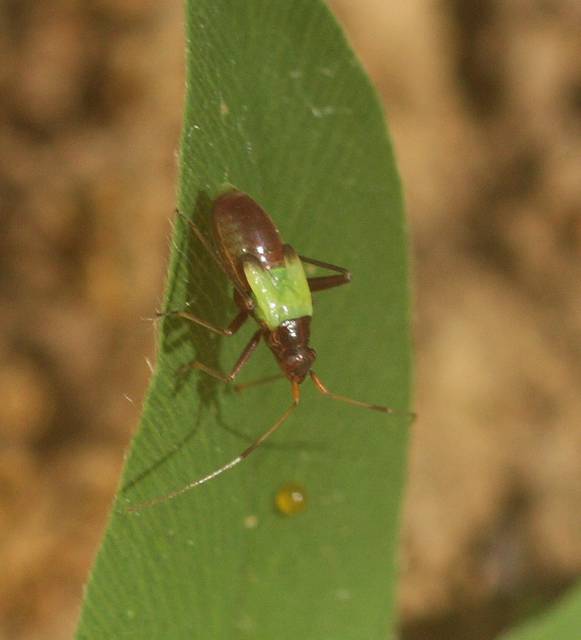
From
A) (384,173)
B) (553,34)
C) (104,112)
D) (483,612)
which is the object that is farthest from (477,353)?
(384,173)

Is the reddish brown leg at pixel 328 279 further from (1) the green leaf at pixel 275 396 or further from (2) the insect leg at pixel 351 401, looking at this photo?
(2) the insect leg at pixel 351 401

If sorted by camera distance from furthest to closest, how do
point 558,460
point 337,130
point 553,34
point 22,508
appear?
point 553,34 < point 558,460 < point 22,508 < point 337,130

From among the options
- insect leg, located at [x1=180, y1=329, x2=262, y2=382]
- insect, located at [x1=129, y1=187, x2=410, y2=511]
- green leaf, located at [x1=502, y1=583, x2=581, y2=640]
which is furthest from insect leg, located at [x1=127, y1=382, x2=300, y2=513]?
green leaf, located at [x1=502, y1=583, x2=581, y2=640]

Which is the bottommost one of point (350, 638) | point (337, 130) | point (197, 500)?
point (350, 638)

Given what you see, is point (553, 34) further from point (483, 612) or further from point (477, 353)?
point (483, 612)

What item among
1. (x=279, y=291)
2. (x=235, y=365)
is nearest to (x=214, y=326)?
(x=235, y=365)

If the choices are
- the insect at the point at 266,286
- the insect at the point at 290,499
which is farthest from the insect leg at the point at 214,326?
the insect at the point at 290,499
